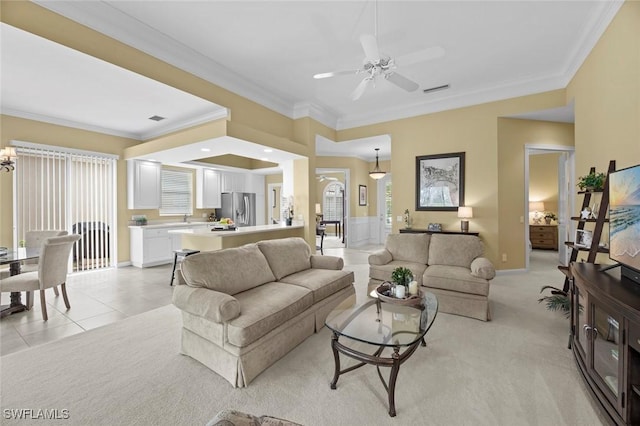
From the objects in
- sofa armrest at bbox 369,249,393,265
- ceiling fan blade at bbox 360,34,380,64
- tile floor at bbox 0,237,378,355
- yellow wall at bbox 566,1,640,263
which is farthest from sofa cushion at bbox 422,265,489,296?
ceiling fan blade at bbox 360,34,380,64

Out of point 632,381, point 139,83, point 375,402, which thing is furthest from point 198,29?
point 632,381

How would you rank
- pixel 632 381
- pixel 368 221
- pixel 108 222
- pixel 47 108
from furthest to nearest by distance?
pixel 368 221, pixel 108 222, pixel 47 108, pixel 632 381

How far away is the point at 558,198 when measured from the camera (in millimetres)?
6777

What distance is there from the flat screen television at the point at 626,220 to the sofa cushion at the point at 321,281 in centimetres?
235

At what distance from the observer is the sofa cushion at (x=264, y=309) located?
2.02 metres

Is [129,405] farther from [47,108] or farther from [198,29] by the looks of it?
[47,108]

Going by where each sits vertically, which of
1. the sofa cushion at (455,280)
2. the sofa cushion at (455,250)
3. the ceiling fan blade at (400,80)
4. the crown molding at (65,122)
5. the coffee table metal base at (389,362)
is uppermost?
the crown molding at (65,122)

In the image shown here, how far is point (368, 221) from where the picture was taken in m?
9.62

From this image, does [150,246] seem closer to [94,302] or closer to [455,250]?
[94,302]

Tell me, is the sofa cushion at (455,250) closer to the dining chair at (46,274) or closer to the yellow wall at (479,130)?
the yellow wall at (479,130)

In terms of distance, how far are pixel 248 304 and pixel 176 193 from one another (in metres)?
5.98

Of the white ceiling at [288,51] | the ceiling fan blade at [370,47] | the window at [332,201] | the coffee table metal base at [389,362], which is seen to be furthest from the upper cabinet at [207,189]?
the coffee table metal base at [389,362]

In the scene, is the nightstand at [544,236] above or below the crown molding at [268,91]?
below

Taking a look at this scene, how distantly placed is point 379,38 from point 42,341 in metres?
5.00
